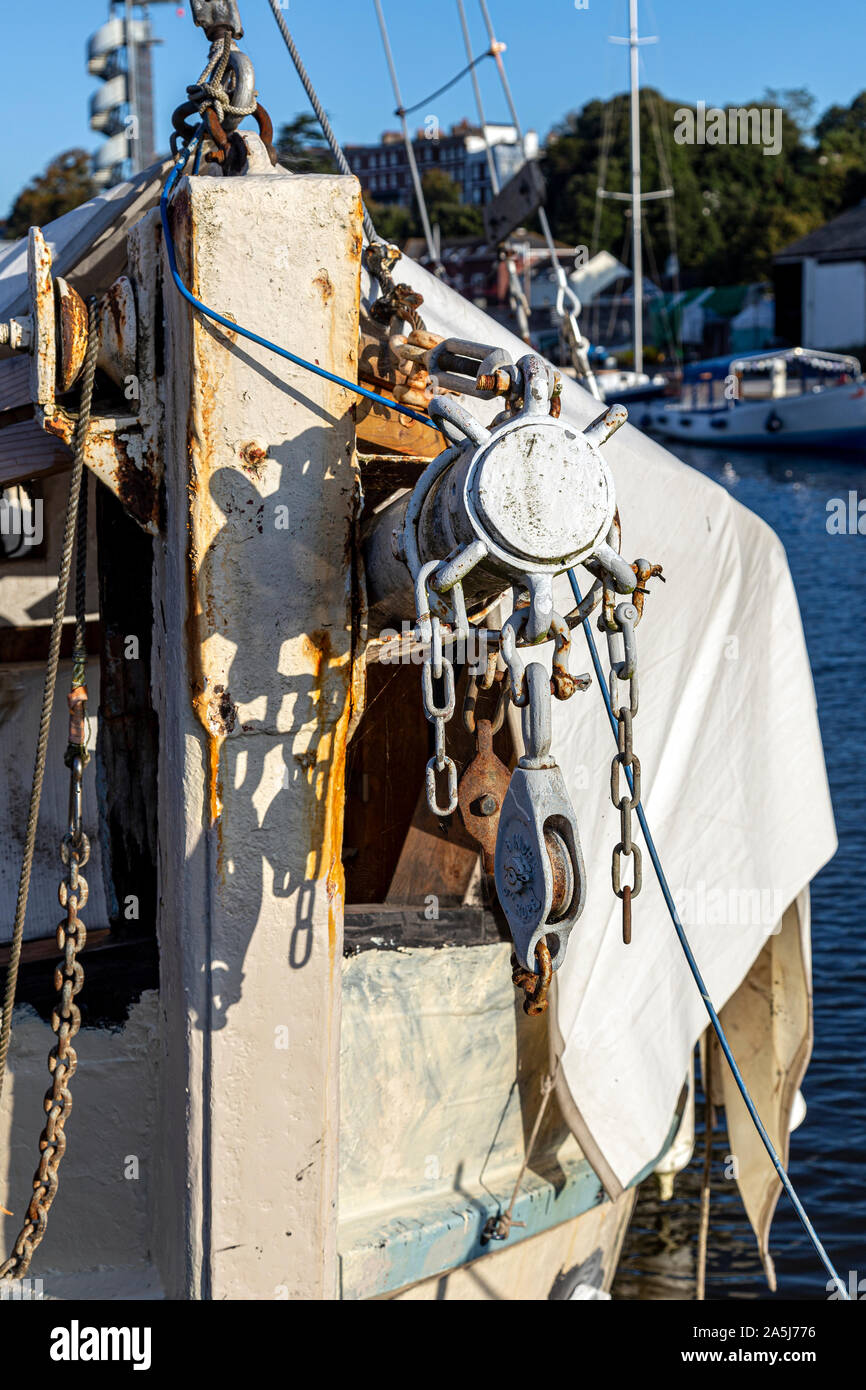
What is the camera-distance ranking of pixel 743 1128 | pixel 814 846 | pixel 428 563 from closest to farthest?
pixel 428 563 < pixel 814 846 < pixel 743 1128

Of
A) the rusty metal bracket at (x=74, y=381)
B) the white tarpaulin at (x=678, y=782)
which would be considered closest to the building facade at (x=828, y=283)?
the white tarpaulin at (x=678, y=782)

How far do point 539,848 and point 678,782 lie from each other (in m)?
1.97

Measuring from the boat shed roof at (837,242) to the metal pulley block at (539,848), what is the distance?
5400 cm

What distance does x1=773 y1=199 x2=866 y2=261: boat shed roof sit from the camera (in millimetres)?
52781

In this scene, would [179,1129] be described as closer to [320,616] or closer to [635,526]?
[320,616]

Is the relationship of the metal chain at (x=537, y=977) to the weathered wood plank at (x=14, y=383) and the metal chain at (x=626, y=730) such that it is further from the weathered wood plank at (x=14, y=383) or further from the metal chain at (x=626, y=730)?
the weathered wood plank at (x=14, y=383)

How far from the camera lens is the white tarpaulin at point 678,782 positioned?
4.46 meters

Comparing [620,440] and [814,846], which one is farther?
[814,846]

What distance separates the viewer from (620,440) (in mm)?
4551

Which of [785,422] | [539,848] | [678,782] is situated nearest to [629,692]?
[539,848]

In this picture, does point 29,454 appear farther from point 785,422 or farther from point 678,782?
point 785,422
